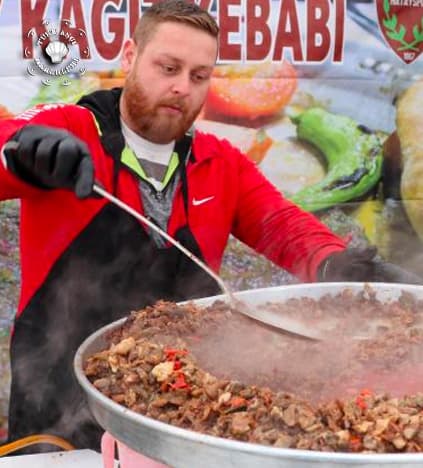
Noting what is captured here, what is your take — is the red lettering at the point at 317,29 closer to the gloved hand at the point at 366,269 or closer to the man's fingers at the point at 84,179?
the gloved hand at the point at 366,269

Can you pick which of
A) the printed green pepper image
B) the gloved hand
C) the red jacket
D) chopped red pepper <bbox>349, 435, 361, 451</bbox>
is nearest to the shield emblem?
the printed green pepper image

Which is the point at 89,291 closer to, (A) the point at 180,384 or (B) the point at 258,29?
(A) the point at 180,384

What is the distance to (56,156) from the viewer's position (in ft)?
5.54

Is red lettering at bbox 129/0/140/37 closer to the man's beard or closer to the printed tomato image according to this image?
the printed tomato image

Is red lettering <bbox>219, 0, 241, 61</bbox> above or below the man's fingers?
above

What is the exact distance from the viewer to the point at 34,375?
2605mm

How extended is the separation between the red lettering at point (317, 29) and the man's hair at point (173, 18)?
0.94 meters

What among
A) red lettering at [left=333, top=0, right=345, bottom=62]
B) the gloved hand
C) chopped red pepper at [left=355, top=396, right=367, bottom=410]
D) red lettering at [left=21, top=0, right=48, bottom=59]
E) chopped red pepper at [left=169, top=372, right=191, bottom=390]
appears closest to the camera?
chopped red pepper at [left=355, top=396, right=367, bottom=410]

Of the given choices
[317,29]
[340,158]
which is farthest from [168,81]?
[340,158]

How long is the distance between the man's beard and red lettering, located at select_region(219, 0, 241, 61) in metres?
0.78

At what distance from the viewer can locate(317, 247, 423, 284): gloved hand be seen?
2127 millimetres

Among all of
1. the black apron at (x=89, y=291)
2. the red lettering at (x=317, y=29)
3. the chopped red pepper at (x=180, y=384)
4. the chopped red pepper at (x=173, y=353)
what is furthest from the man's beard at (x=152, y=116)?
the chopped red pepper at (x=180, y=384)

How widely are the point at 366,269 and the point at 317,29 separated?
1.52 metres

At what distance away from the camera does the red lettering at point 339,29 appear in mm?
3266
